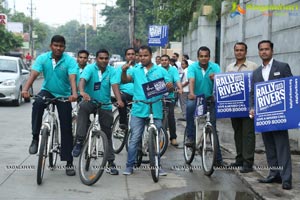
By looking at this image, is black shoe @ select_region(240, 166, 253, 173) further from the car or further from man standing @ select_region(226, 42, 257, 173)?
the car

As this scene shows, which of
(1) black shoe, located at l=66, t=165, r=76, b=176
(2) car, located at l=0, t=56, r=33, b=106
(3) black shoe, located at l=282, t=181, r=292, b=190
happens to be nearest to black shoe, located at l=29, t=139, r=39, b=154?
(1) black shoe, located at l=66, t=165, r=76, b=176

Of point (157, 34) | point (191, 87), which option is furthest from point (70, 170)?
point (157, 34)

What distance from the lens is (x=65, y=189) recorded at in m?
6.26

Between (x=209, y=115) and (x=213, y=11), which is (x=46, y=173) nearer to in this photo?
(x=209, y=115)

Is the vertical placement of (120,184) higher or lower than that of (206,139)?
lower

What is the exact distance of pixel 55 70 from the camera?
22.2 feet

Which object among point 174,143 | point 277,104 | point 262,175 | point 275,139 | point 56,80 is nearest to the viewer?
point 277,104

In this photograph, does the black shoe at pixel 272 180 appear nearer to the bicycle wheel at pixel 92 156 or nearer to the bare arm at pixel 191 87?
the bare arm at pixel 191 87

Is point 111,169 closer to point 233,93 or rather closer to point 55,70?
point 55,70

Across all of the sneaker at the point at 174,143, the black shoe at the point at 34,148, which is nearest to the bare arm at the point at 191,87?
the black shoe at the point at 34,148

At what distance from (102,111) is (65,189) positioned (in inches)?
53.0

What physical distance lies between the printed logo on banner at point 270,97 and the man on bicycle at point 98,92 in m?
1.91

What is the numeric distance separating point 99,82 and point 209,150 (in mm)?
1850

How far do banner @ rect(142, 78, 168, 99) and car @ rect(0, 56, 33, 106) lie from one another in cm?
1008
